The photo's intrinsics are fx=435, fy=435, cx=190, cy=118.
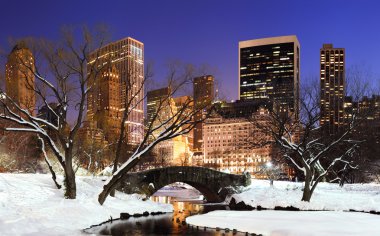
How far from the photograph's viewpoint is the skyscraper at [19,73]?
2712 cm

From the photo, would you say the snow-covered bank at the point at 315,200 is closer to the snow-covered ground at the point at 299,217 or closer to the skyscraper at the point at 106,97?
the snow-covered ground at the point at 299,217

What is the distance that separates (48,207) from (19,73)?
9.23 meters

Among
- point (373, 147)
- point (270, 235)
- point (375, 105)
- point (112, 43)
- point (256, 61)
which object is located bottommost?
point (270, 235)


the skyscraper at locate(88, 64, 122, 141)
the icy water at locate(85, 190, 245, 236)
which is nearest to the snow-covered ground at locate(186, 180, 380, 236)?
the icy water at locate(85, 190, 245, 236)

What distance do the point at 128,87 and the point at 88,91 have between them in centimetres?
343

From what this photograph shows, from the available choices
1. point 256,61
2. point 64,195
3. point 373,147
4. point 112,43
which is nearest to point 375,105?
point 373,147

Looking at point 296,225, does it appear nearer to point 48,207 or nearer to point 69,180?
point 48,207

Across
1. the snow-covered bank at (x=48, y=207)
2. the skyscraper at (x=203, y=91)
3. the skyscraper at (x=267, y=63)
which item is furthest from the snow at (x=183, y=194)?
the skyscraper at (x=267, y=63)

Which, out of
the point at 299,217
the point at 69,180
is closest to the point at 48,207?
the point at 69,180

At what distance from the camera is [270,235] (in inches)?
856

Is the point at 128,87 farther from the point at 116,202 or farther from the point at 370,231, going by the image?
the point at 370,231

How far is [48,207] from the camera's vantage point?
25.6 metres

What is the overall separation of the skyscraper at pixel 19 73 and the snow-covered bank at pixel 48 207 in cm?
575

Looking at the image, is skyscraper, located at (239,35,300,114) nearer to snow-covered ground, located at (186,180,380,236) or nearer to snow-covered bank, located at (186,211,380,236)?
snow-covered ground, located at (186,180,380,236)
